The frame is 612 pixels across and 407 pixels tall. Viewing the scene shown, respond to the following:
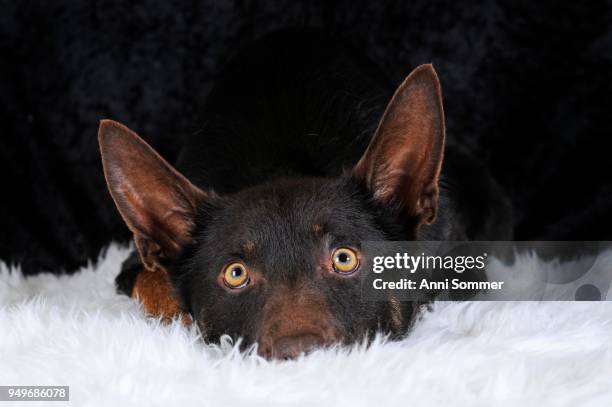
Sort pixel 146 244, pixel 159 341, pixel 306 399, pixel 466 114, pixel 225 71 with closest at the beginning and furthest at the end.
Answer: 1. pixel 306 399
2. pixel 159 341
3. pixel 146 244
4. pixel 225 71
5. pixel 466 114

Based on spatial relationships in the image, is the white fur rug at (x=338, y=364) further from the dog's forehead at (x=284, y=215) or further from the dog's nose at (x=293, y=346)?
the dog's forehead at (x=284, y=215)

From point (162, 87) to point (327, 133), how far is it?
1336mm

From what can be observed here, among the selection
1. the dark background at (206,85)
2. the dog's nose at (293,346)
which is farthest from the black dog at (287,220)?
the dark background at (206,85)

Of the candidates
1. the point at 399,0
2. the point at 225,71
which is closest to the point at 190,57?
the point at 225,71

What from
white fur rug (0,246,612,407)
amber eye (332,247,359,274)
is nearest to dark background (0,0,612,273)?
white fur rug (0,246,612,407)

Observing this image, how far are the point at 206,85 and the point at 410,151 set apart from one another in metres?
2.03

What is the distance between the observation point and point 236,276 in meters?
2.23

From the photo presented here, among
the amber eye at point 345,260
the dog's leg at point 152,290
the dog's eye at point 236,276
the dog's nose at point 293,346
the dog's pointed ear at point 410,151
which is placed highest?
the dog's pointed ear at point 410,151

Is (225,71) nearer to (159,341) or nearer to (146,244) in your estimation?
(146,244)

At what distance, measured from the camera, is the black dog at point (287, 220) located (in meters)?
2.12

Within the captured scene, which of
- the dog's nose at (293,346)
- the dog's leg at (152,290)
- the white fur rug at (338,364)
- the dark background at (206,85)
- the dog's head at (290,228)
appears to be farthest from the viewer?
the dark background at (206,85)

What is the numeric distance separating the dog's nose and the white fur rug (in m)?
0.04

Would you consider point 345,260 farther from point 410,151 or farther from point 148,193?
point 148,193

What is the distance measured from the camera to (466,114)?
400 centimetres
